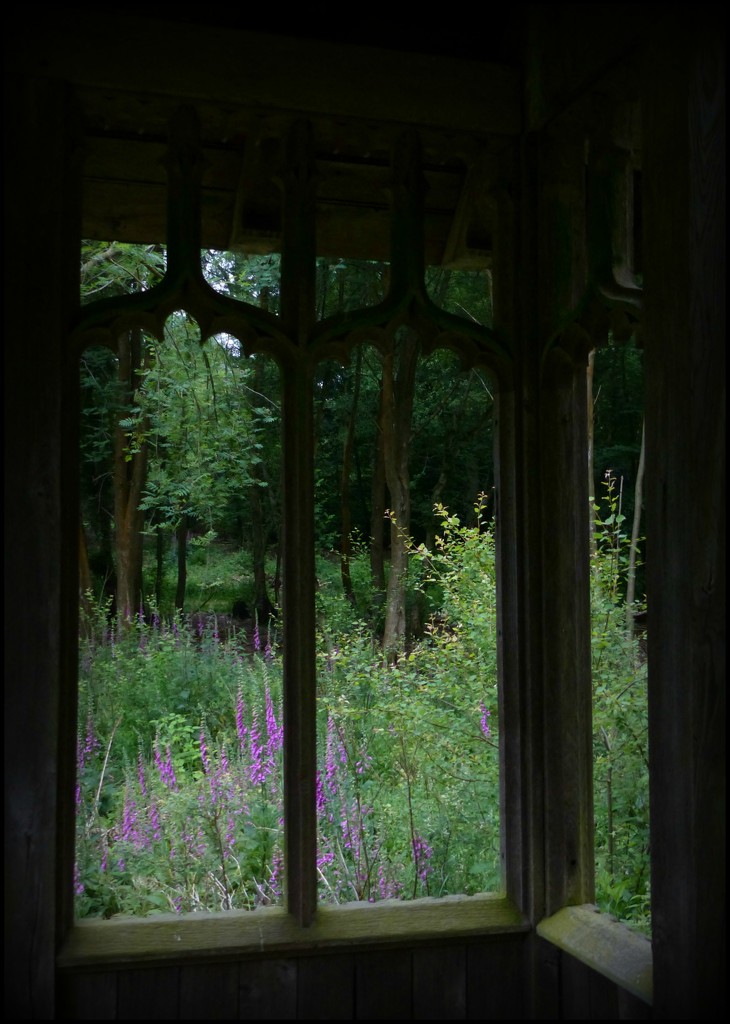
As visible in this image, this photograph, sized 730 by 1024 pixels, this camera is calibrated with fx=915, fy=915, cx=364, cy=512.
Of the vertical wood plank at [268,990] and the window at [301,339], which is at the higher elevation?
the window at [301,339]

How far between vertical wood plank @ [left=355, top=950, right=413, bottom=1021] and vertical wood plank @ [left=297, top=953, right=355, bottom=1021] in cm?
2

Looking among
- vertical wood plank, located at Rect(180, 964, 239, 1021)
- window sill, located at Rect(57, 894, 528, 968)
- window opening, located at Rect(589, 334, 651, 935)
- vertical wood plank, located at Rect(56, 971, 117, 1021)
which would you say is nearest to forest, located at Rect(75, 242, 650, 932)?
window opening, located at Rect(589, 334, 651, 935)

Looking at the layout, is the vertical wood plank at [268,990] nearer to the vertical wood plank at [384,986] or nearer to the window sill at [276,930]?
the window sill at [276,930]

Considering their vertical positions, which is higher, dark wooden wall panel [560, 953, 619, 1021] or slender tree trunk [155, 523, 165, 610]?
slender tree trunk [155, 523, 165, 610]

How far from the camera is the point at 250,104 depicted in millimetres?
2021

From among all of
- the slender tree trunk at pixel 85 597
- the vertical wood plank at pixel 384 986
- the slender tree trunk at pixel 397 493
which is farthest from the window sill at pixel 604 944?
the slender tree trunk at pixel 85 597

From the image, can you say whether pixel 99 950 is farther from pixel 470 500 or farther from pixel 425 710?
pixel 470 500

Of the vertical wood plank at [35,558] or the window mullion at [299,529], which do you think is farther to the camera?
the window mullion at [299,529]

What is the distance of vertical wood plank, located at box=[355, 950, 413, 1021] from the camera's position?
1.94m

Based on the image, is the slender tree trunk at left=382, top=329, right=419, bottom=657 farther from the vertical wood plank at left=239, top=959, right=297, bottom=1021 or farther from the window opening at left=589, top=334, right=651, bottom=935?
the vertical wood plank at left=239, top=959, right=297, bottom=1021

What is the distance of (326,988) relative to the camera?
1.93 metres

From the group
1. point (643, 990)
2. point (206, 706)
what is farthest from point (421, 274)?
point (206, 706)

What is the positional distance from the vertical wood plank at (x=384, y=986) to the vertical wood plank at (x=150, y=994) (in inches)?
15.0

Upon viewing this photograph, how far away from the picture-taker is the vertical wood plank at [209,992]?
1876 millimetres
